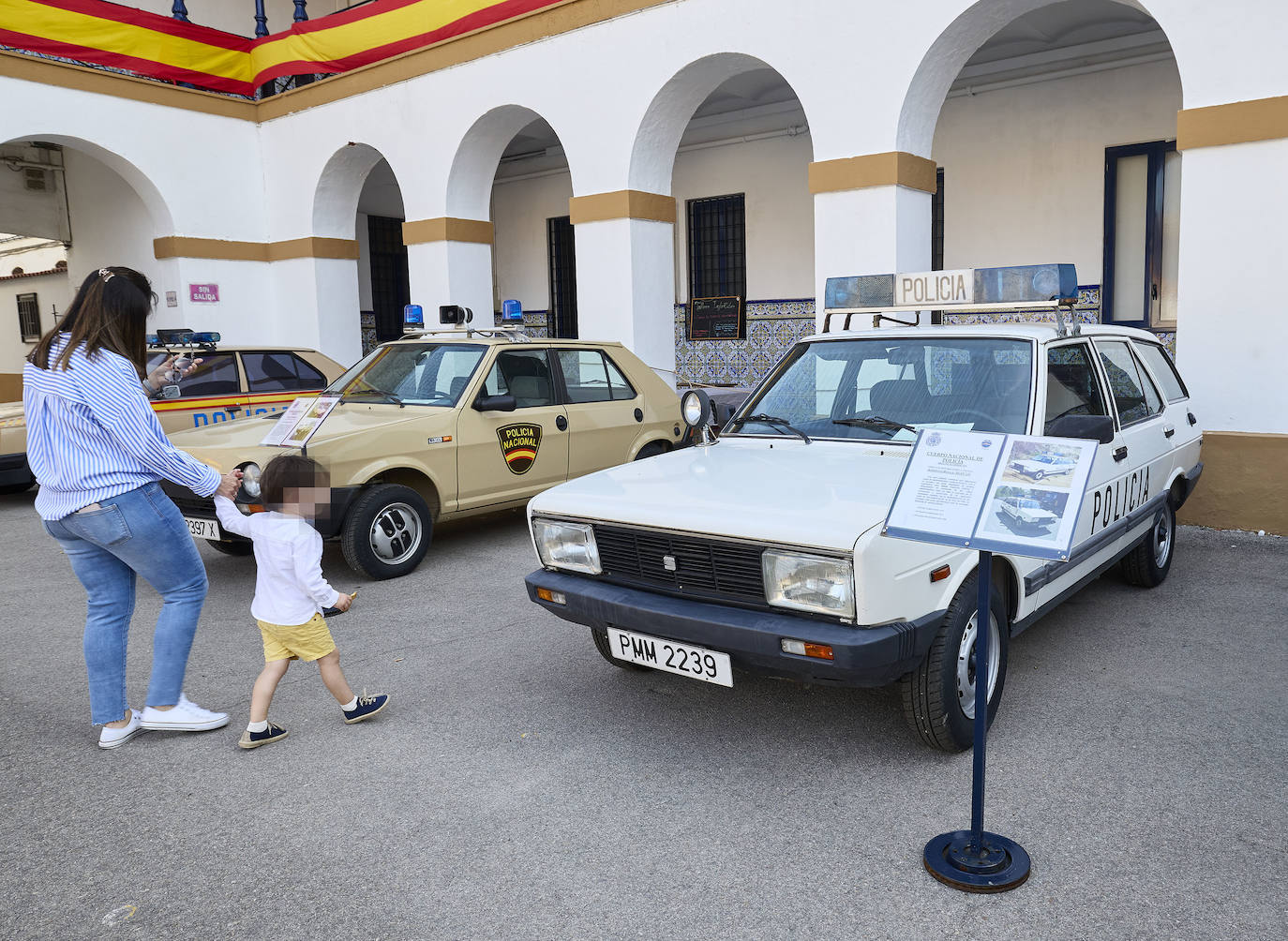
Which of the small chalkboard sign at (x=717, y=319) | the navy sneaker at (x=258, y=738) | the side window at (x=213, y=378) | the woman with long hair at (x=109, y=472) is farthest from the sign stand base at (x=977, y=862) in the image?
the small chalkboard sign at (x=717, y=319)

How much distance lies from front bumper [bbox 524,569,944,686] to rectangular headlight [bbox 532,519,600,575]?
198 millimetres

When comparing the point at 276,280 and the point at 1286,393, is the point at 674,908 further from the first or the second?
the point at 276,280

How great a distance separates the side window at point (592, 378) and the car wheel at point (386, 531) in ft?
5.26

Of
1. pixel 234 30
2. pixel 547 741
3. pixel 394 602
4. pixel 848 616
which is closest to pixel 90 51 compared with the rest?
pixel 234 30

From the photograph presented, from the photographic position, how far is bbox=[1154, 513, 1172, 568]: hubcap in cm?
549

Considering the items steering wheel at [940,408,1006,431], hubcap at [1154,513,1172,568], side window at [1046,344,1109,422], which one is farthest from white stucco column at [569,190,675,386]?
steering wheel at [940,408,1006,431]

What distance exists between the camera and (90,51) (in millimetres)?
11977

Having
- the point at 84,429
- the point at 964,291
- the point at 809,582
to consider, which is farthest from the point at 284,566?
the point at 964,291

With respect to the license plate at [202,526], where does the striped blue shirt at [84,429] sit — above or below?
above

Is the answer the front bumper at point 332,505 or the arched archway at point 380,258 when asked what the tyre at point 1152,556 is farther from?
the arched archway at point 380,258

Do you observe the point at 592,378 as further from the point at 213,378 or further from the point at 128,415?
the point at 128,415

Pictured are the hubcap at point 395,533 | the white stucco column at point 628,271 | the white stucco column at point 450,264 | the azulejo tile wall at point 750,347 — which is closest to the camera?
the hubcap at point 395,533

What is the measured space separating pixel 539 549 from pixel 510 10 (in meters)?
8.78

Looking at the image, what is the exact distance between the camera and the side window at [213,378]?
28.5 feet
